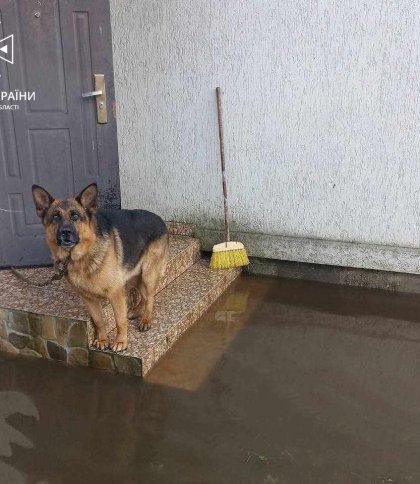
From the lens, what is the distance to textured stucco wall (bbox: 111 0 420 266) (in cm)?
379

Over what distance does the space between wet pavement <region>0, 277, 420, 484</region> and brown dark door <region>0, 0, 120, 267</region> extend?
1377 millimetres

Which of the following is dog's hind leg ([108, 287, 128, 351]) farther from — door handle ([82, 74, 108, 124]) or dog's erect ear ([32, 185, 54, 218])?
door handle ([82, 74, 108, 124])

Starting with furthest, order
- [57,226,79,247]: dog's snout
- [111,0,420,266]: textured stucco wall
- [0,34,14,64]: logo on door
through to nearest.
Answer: [111,0,420,266]: textured stucco wall < [0,34,14,64]: logo on door < [57,226,79,247]: dog's snout

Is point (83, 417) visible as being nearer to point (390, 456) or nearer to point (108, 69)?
point (390, 456)


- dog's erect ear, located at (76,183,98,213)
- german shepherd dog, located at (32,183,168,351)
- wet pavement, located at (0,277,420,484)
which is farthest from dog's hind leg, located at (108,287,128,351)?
dog's erect ear, located at (76,183,98,213)

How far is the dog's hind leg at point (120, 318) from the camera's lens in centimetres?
291

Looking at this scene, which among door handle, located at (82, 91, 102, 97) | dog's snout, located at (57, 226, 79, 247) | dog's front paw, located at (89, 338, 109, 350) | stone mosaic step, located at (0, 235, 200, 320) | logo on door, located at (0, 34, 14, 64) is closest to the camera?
dog's snout, located at (57, 226, 79, 247)

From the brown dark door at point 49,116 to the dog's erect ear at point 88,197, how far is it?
151cm

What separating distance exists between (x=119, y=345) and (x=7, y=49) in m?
2.57

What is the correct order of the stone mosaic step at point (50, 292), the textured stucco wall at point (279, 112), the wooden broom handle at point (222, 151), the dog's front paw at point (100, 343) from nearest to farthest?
the dog's front paw at point (100, 343) < the stone mosaic step at point (50, 292) < the textured stucco wall at point (279, 112) < the wooden broom handle at point (222, 151)

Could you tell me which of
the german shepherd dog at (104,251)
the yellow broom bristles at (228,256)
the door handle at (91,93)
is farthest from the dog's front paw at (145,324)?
the door handle at (91,93)

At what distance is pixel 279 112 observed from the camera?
414 centimetres

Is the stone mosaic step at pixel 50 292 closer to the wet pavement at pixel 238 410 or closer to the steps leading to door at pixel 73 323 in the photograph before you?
the steps leading to door at pixel 73 323

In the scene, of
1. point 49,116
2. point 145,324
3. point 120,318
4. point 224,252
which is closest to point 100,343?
point 120,318
